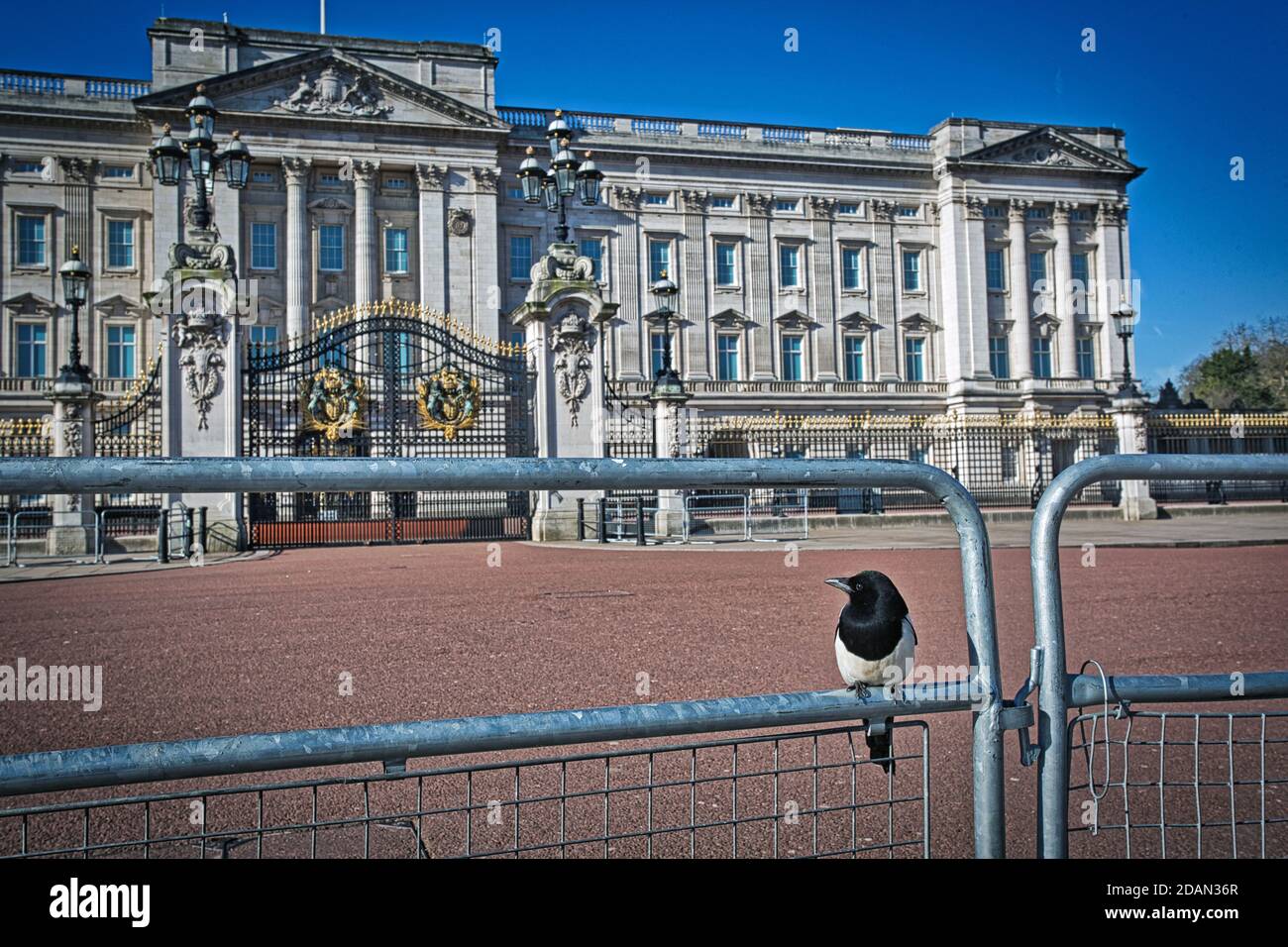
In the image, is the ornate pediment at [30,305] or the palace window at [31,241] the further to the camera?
the palace window at [31,241]

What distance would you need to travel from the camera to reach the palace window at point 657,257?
169 ft

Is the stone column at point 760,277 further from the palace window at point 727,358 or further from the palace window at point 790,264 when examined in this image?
the palace window at point 727,358

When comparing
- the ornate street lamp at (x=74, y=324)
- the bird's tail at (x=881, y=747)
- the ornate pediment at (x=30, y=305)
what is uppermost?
the ornate pediment at (x=30, y=305)

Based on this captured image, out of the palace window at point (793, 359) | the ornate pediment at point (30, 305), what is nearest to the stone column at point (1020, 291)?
the palace window at point (793, 359)

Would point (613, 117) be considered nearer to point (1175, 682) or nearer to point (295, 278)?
point (295, 278)

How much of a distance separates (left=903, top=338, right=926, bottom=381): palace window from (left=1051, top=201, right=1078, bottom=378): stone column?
789 cm

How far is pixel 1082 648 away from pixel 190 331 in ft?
54.6

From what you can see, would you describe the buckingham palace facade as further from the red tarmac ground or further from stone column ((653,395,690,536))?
the red tarmac ground

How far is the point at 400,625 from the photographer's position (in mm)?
8883

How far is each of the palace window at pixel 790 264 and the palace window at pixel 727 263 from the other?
2728 millimetres

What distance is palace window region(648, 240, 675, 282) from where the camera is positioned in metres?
51.6

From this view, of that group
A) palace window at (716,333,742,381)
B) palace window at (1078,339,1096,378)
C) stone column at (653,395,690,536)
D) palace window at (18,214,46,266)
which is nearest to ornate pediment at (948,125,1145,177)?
palace window at (1078,339,1096,378)

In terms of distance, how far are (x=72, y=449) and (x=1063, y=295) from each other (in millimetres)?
52230
